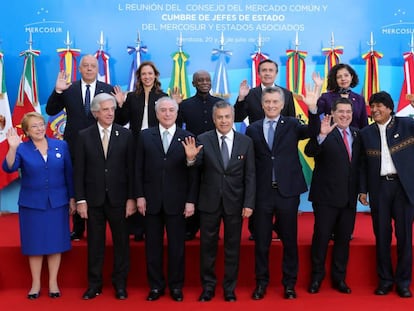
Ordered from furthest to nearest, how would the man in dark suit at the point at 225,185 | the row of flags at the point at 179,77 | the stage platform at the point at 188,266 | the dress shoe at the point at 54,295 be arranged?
1. the row of flags at the point at 179,77
2. the stage platform at the point at 188,266
3. the dress shoe at the point at 54,295
4. the man in dark suit at the point at 225,185

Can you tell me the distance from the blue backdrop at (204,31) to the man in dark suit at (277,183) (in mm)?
2312

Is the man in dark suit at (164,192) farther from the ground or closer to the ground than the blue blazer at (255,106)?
closer to the ground

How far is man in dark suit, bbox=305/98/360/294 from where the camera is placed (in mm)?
3922

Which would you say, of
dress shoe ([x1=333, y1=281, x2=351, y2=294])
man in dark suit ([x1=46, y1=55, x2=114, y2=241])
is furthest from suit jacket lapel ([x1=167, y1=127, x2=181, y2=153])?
Answer: dress shoe ([x1=333, y1=281, x2=351, y2=294])

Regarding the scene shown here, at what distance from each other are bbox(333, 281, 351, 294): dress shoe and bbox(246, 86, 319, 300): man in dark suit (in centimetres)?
39

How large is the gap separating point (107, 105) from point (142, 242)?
124cm

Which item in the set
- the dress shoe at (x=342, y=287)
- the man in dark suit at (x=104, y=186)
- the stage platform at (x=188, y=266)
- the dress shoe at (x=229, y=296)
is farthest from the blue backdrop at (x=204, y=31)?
the dress shoe at (x=229, y=296)

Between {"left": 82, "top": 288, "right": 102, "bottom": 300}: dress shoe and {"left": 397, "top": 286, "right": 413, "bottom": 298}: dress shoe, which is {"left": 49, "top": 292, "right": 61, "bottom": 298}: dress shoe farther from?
{"left": 397, "top": 286, "right": 413, "bottom": 298}: dress shoe

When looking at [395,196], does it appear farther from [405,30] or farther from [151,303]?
[405,30]

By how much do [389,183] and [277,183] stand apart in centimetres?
83

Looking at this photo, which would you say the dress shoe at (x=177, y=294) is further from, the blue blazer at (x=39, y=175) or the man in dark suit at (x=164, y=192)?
the blue blazer at (x=39, y=175)

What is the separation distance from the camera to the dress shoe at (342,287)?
13.1 ft

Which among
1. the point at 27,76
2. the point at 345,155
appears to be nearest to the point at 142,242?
the point at 345,155

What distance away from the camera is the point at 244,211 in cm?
372
